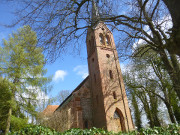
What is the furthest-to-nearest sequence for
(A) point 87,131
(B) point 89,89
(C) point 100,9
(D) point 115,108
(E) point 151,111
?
(E) point 151,111 < (B) point 89,89 < (D) point 115,108 < (A) point 87,131 < (C) point 100,9

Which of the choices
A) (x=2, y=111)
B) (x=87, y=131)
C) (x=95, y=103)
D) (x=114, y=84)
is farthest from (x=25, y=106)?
(x=114, y=84)

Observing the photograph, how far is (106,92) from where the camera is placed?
15.8 meters

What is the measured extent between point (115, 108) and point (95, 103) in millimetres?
2703

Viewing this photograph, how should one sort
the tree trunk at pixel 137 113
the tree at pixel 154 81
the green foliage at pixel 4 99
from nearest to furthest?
the green foliage at pixel 4 99 → the tree at pixel 154 81 → the tree trunk at pixel 137 113

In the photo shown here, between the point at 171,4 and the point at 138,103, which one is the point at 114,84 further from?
the point at 171,4

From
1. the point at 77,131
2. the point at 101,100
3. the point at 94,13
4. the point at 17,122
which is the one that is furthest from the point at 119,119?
the point at 94,13

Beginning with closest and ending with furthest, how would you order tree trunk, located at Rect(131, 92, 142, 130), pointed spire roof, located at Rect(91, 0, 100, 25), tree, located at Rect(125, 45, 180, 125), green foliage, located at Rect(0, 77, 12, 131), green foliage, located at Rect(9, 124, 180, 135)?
green foliage, located at Rect(9, 124, 180, 135)
pointed spire roof, located at Rect(91, 0, 100, 25)
green foliage, located at Rect(0, 77, 12, 131)
tree, located at Rect(125, 45, 180, 125)
tree trunk, located at Rect(131, 92, 142, 130)

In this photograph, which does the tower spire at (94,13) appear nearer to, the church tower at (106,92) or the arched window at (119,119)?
the church tower at (106,92)

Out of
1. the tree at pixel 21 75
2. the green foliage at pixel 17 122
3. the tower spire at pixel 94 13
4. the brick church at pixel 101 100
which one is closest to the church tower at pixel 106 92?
the brick church at pixel 101 100

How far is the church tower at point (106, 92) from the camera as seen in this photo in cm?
Answer: 1473

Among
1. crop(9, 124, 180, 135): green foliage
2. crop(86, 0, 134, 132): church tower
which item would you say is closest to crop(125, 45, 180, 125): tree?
crop(86, 0, 134, 132): church tower

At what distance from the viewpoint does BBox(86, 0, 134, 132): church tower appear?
14.7 metres

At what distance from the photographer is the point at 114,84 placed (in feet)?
55.5

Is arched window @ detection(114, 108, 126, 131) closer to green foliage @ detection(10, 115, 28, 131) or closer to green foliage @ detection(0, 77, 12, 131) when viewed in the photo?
green foliage @ detection(10, 115, 28, 131)
